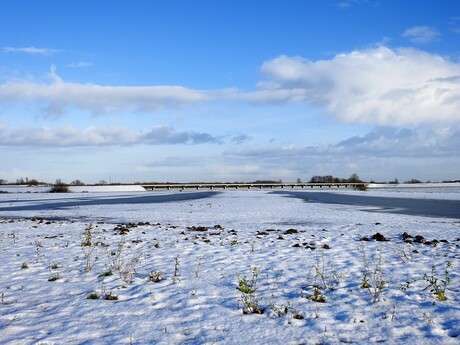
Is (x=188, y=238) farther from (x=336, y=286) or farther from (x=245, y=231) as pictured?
(x=336, y=286)

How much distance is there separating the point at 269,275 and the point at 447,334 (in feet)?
12.6

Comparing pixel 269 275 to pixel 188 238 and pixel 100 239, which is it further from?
pixel 100 239

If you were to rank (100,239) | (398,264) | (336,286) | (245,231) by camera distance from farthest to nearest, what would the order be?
(245,231)
(100,239)
(398,264)
(336,286)

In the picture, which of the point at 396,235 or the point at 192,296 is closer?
the point at 192,296

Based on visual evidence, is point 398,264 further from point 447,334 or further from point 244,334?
point 244,334

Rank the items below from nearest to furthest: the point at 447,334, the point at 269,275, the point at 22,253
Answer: the point at 447,334 < the point at 269,275 < the point at 22,253

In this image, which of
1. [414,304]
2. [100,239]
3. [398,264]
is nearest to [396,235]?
[398,264]

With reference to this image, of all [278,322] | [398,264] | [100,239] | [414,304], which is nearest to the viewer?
[278,322]

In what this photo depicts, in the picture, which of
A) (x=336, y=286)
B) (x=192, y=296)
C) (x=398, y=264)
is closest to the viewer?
(x=192, y=296)

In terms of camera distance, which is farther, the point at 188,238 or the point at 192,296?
the point at 188,238

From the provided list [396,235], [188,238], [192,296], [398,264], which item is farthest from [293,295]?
[396,235]

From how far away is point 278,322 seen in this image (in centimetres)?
→ 593

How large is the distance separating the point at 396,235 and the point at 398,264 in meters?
5.52

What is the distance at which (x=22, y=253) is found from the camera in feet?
37.8
